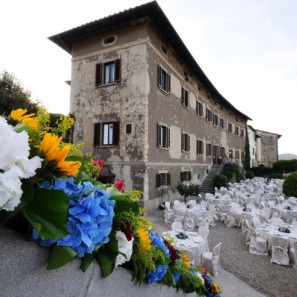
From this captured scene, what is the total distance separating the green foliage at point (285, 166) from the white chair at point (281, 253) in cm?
3677

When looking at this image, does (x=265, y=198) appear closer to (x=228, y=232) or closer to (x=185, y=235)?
(x=228, y=232)

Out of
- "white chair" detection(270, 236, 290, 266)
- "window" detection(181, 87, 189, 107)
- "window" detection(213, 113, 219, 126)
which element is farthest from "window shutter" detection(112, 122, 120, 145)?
"window" detection(213, 113, 219, 126)

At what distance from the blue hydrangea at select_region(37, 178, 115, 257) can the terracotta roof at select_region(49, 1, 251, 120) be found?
1284cm

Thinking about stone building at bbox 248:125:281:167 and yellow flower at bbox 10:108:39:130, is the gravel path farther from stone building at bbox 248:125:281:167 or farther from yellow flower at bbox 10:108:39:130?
stone building at bbox 248:125:281:167

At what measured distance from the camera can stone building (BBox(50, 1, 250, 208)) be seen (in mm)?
13414

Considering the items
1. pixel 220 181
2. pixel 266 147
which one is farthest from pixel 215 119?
pixel 266 147

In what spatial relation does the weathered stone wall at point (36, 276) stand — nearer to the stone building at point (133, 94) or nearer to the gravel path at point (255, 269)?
the gravel path at point (255, 269)

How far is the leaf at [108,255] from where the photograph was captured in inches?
53.7

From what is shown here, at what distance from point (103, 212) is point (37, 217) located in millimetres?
313

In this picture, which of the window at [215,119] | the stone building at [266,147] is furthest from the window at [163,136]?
the stone building at [266,147]

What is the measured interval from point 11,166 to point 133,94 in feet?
43.1

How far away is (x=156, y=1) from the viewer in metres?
11.9

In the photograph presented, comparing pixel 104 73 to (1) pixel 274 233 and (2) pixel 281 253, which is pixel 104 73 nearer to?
(1) pixel 274 233

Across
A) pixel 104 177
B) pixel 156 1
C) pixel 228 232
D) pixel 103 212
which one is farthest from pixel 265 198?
pixel 103 212
